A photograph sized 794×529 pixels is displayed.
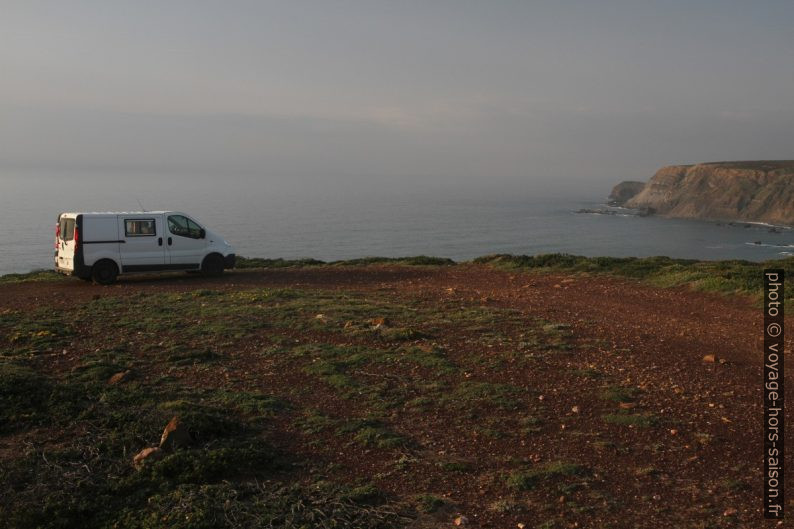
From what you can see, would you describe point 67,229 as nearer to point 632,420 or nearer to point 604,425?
point 604,425

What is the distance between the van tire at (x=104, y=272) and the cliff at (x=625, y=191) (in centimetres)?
17778

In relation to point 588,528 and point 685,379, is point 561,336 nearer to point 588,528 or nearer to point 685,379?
point 685,379

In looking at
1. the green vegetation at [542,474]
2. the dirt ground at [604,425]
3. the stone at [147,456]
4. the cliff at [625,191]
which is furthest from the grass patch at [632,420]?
the cliff at [625,191]

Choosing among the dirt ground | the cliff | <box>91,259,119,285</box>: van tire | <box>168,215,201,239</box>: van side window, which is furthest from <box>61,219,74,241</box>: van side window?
the cliff

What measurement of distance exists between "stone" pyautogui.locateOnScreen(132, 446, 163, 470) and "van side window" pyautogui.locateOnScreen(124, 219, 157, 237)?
12519mm

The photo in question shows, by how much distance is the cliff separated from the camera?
185 m

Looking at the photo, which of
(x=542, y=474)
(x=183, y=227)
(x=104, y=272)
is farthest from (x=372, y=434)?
(x=183, y=227)

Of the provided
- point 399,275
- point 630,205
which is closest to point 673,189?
point 630,205

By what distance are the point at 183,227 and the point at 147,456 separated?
13051mm

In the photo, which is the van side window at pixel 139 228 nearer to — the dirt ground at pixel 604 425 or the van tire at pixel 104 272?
the van tire at pixel 104 272

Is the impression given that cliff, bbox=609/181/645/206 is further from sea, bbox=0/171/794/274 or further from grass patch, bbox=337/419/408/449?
grass patch, bbox=337/419/408/449

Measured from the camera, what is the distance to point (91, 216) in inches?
677

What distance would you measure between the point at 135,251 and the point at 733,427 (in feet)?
50.3

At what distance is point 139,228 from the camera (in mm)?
17812
